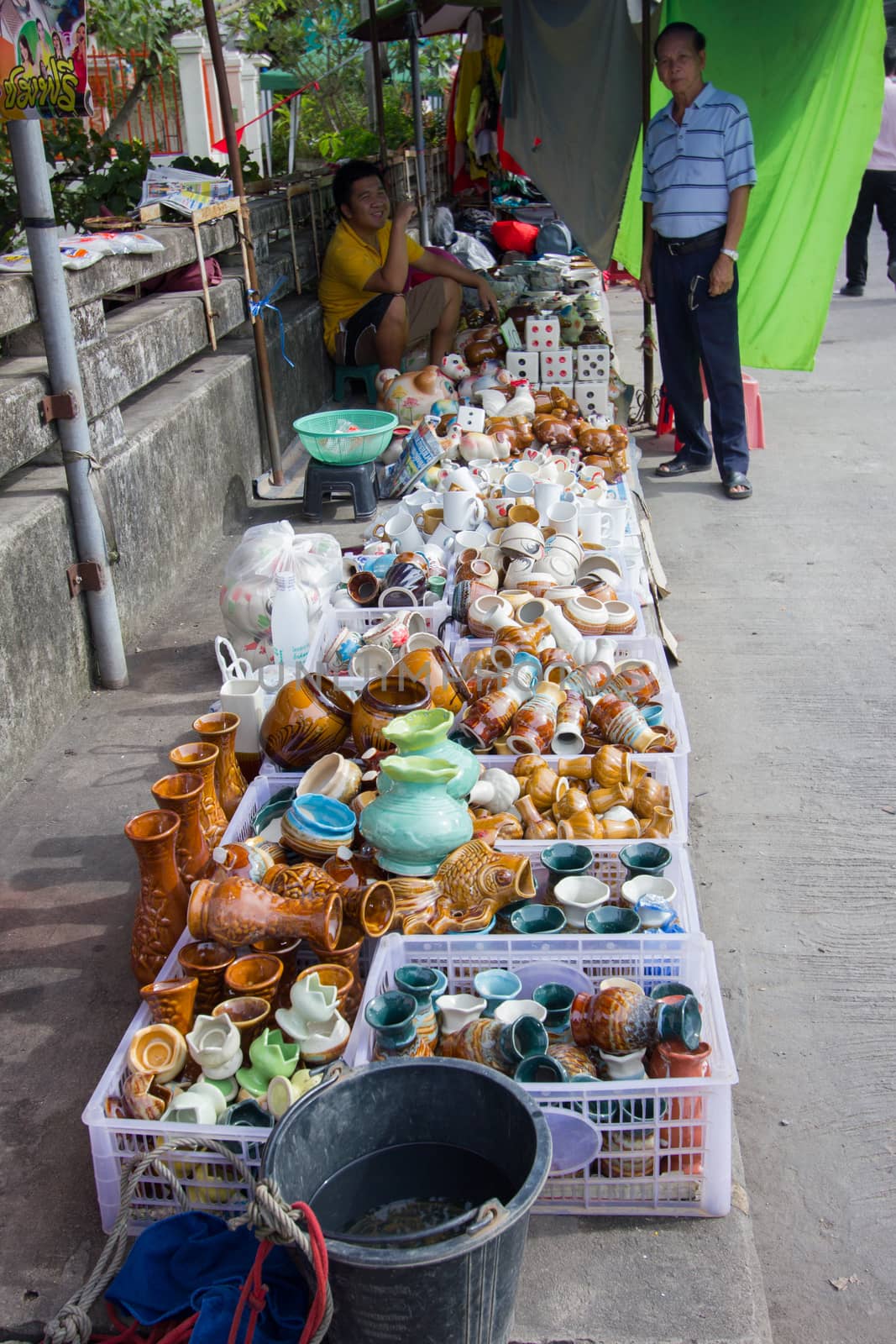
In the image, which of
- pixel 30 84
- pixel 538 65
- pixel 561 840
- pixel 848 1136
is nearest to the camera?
pixel 848 1136

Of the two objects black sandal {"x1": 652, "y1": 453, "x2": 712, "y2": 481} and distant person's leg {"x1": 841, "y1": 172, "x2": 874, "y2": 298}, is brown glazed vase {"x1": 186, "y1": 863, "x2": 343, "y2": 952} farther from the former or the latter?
distant person's leg {"x1": 841, "y1": 172, "x2": 874, "y2": 298}

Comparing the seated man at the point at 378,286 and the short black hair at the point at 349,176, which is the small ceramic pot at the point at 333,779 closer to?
the seated man at the point at 378,286

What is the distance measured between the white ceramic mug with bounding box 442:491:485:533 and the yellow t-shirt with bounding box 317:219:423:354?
2.62 meters

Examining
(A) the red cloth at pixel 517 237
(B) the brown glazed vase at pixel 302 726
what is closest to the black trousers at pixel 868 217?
(A) the red cloth at pixel 517 237

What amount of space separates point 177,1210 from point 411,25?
9060mm

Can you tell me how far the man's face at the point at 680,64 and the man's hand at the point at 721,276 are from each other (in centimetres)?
73

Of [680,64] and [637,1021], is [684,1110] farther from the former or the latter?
[680,64]

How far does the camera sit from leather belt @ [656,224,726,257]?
208 inches

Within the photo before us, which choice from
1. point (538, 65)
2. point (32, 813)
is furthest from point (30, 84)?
point (538, 65)

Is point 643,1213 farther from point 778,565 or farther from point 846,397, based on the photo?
point 846,397

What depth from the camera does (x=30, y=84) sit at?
3008 millimetres

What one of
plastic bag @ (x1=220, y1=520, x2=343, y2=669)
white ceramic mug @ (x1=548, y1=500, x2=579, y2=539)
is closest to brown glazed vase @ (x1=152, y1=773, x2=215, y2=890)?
plastic bag @ (x1=220, y1=520, x2=343, y2=669)

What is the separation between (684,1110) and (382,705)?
1.20 m

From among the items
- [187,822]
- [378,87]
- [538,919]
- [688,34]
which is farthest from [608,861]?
[378,87]
